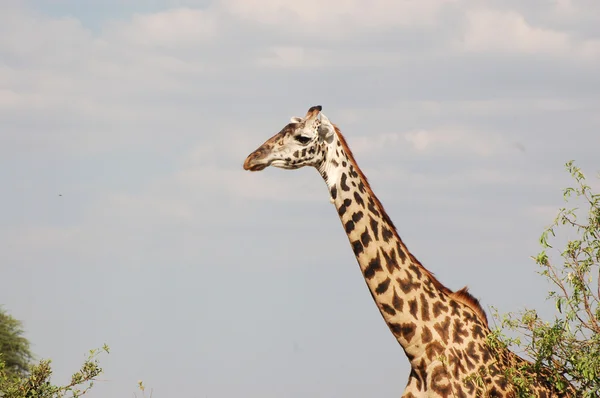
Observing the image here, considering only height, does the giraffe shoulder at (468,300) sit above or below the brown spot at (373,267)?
below

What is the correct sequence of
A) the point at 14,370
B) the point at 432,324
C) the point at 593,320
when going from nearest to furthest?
the point at 593,320 → the point at 432,324 → the point at 14,370

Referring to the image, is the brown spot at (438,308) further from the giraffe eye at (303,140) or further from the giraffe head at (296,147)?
the giraffe eye at (303,140)

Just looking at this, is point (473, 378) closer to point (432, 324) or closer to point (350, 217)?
point (432, 324)

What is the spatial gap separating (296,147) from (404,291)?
209 cm

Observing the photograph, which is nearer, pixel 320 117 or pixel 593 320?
pixel 593 320

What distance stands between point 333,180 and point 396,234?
3.22 ft

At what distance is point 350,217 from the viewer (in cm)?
1245

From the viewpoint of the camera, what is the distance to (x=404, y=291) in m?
12.3

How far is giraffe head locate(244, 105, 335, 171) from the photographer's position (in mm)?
12438

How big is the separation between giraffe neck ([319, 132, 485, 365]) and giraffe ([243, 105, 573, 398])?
0.04 ft

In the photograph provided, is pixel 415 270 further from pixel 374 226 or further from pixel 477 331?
pixel 477 331

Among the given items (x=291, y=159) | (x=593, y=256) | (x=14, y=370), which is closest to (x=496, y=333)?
(x=593, y=256)

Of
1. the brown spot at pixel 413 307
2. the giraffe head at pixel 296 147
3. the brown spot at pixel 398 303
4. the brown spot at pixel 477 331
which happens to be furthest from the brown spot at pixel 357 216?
the brown spot at pixel 477 331

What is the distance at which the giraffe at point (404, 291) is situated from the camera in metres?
11.9
